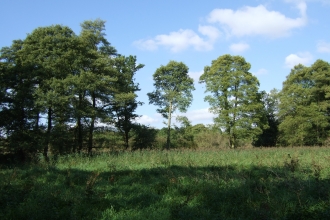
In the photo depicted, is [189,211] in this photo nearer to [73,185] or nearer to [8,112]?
[73,185]

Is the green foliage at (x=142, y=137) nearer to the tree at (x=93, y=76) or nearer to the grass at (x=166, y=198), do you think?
the tree at (x=93, y=76)

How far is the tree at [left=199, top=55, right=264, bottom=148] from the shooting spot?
1342 inches

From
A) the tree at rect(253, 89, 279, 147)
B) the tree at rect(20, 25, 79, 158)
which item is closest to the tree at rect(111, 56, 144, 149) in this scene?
the tree at rect(20, 25, 79, 158)

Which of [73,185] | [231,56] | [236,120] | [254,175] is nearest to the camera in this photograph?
[73,185]

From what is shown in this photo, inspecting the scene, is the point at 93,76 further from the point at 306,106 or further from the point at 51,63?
the point at 306,106

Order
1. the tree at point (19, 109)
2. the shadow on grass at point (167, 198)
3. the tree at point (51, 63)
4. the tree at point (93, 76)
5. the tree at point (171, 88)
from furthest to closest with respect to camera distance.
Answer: the tree at point (171, 88)
the tree at point (93, 76)
the tree at point (51, 63)
the tree at point (19, 109)
the shadow on grass at point (167, 198)

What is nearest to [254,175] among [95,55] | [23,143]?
[23,143]

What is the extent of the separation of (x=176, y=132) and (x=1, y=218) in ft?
110

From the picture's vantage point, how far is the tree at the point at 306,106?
35.9 m

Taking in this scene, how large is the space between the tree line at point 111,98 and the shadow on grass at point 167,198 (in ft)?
39.3

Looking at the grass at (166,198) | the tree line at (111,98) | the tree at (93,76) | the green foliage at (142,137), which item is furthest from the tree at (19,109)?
the green foliage at (142,137)

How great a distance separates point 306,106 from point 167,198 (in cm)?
3464

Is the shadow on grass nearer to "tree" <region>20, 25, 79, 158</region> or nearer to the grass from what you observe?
the grass

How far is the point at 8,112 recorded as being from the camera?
65.2ft
